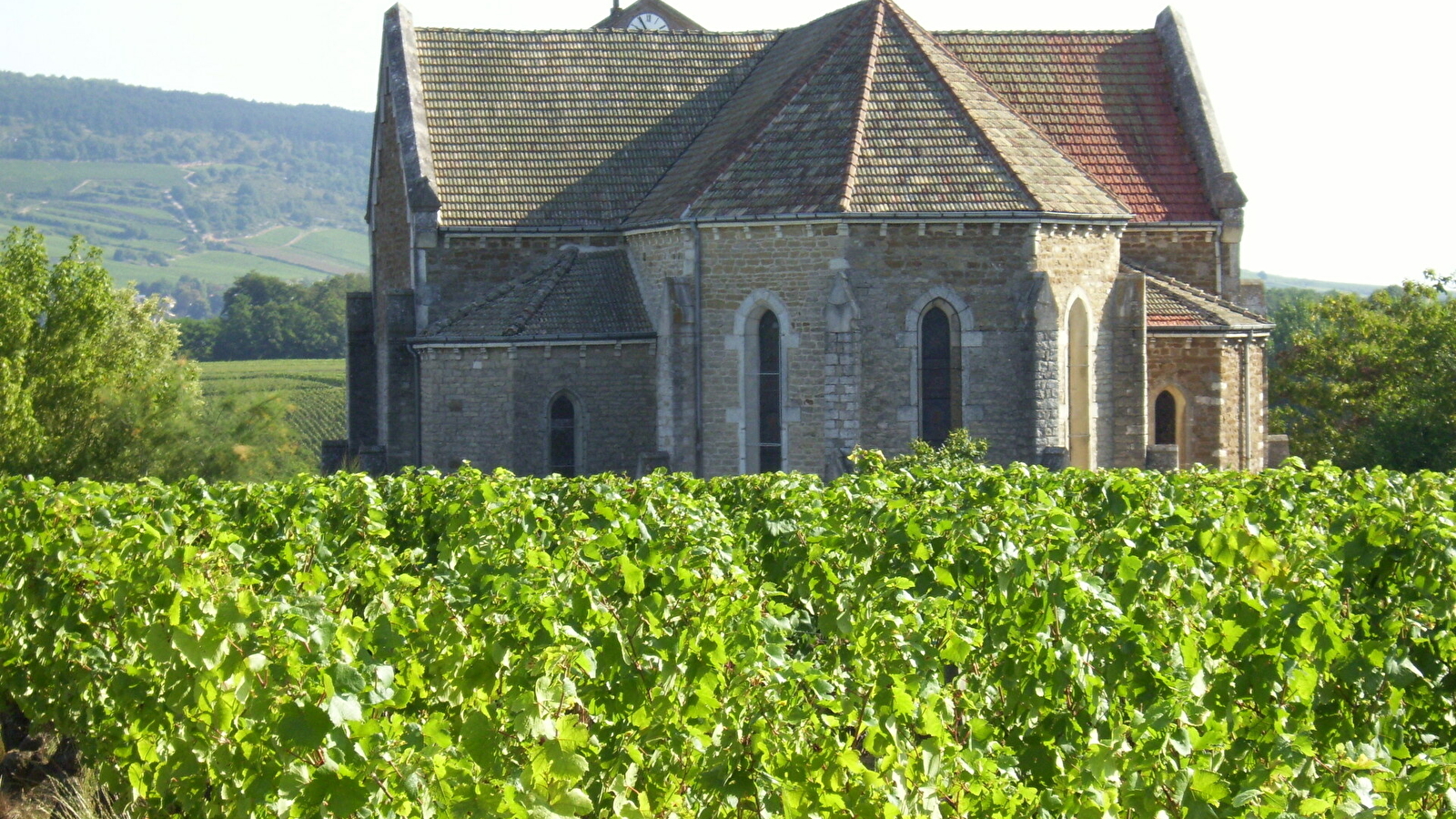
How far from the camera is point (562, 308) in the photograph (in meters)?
27.3

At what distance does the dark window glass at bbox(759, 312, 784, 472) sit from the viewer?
81.7 feet

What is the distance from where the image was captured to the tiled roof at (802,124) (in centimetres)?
2438

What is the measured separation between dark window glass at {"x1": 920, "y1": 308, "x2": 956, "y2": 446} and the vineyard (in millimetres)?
10630

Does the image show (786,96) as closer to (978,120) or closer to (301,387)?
(978,120)

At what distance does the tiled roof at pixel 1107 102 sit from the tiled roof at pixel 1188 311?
176cm

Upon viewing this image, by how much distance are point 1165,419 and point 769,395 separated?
811 centimetres

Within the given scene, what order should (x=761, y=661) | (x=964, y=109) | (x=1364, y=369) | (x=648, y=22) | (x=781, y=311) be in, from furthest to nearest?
(x=648, y=22)
(x=1364, y=369)
(x=964, y=109)
(x=781, y=311)
(x=761, y=661)

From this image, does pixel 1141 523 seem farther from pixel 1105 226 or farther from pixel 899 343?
pixel 1105 226

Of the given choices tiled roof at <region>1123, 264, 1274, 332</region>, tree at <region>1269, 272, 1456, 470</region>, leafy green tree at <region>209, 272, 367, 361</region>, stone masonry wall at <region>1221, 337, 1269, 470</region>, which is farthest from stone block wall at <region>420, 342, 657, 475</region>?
leafy green tree at <region>209, 272, 367, 361</region>

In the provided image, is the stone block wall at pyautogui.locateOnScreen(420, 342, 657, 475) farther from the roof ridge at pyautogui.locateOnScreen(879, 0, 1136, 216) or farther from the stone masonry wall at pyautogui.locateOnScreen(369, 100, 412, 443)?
the roof ridge at pyautogui.locateOnScreen(879, 0, 1136, 216)

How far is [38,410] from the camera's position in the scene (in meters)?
30.7

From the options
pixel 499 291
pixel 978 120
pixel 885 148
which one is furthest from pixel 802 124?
pixel 499 291

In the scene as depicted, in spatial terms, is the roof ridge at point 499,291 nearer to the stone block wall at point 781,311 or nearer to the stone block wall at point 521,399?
the stone block wall at point 521,399

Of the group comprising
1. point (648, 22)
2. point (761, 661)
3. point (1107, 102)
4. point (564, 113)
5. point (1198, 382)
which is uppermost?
point (648, 22)
